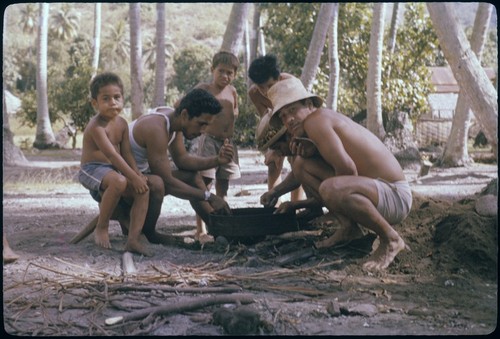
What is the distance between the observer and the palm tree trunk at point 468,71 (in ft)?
24.3

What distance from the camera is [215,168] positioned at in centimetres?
668

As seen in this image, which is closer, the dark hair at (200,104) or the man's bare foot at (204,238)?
the dark hair at (200,104)

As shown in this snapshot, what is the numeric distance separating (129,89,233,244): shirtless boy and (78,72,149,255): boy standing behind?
0.56ft

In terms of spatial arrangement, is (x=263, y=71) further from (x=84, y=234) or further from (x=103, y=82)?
(x=84, y=234)

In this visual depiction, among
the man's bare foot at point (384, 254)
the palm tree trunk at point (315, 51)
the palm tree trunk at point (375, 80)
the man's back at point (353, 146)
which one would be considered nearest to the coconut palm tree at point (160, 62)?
the palm tree trunk at point (315, 51)

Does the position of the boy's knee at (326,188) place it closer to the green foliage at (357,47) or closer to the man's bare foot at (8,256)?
the man's bare foot at (8,256)

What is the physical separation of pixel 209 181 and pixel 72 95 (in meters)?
15.5

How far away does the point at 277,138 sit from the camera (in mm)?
5961

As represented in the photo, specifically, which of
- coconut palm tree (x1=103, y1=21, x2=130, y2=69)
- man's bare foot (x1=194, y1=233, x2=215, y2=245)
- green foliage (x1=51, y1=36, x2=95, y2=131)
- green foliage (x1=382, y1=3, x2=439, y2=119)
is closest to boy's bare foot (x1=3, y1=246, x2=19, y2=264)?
man's bare foot (x1=194, y1=233, x2=215, y2=245)

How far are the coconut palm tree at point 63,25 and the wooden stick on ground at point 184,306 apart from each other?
64232mm

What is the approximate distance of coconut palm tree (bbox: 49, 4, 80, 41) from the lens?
2603 inches

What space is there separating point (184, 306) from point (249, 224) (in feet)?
5.60

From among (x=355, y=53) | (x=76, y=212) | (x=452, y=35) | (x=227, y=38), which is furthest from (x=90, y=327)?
(x=355, y=53)

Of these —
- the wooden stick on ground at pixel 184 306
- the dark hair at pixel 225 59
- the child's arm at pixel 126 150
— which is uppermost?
the dark hair at pixel 225 59
